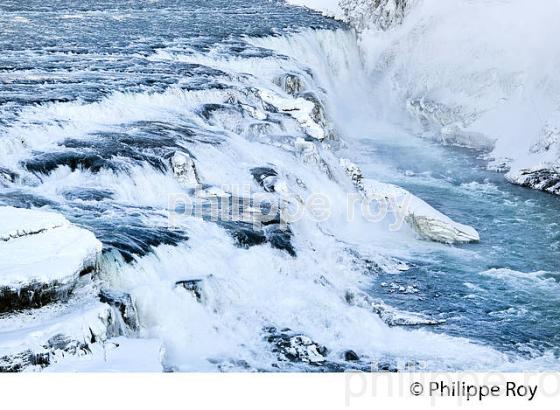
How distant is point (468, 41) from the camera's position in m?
36.5

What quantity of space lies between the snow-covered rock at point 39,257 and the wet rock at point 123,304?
468mm

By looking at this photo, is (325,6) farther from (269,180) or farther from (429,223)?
(429,223)

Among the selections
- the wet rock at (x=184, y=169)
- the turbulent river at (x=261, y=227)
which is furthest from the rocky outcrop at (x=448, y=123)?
the wet rock at (x=184, y=169)

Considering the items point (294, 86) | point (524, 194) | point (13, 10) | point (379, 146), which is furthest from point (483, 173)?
point (13, 10)

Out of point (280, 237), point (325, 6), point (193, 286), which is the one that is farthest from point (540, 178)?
point (325, 6)

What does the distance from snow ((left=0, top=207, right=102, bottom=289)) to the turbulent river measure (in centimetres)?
85

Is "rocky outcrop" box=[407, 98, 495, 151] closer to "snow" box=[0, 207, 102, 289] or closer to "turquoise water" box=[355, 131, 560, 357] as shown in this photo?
"turquoise water" box=[355, 131, 560, 357]

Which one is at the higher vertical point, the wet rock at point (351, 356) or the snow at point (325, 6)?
the snow at point (325, 6)

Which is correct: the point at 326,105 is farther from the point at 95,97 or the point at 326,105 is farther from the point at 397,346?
the point at 397,346

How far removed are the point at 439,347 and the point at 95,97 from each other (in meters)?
12.5

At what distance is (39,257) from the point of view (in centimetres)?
1012

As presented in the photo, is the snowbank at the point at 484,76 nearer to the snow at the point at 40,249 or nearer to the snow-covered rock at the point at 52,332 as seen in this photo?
the snow at the point at 40,249

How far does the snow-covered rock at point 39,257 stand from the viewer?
9.52 metres

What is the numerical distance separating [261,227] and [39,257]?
591cm
